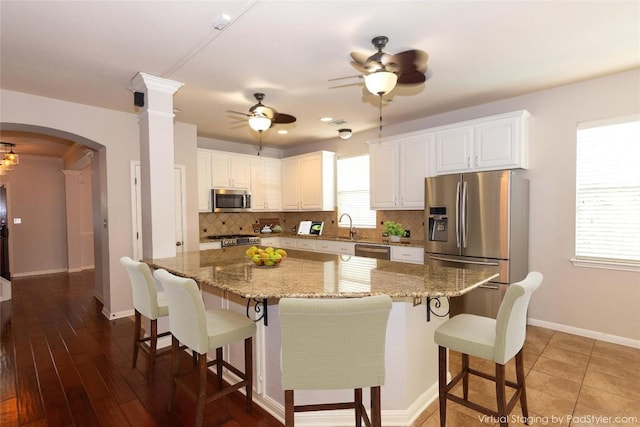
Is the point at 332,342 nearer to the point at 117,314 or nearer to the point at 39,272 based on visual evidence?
the point at 117,314

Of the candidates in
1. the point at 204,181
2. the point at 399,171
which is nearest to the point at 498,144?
the point at 399,171

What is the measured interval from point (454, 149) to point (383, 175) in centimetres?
110

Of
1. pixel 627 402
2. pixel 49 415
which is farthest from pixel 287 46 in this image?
pixel 627 402

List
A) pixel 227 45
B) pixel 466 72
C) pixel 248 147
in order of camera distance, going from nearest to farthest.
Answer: pixel 227 45 → pixel 466 72 → pixel 248 147

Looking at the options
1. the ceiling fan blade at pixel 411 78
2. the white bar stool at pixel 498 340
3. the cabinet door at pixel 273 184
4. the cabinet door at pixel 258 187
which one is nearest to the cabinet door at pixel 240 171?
the cabinet door at pixel 258 187

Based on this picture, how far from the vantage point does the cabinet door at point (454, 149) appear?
3.95 m

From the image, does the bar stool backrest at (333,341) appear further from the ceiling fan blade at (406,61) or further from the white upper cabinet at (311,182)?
the white upper cabinet at (311,182)

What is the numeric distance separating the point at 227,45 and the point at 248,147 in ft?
12.8

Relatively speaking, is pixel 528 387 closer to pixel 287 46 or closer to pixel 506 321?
pixel 506 321

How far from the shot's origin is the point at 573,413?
218cm

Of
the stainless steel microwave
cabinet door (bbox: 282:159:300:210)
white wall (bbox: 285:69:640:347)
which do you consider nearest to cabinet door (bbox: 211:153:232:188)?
the stainless steel microwave

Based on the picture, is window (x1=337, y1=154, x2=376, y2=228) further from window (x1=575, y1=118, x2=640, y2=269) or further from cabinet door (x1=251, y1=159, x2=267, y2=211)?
window (x1=575, y1=118, x2=640, y2=269)

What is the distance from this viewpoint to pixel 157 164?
10.5 ft

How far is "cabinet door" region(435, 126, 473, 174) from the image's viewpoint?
13.0 feet
